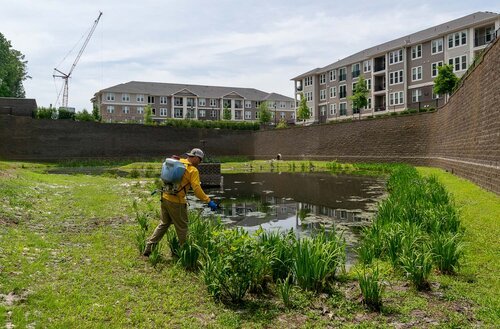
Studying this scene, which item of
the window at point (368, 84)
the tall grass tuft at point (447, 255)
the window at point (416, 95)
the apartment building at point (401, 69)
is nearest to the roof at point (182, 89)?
the apartment building at point (401, 69)

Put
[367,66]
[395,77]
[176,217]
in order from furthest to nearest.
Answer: [367,66]
[395,77]
[176,217]

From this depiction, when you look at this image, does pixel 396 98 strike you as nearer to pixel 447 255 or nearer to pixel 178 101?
pixel 178 101

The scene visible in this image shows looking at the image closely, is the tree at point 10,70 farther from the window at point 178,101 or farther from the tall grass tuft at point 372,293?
the tall grass tuft at point 372,293

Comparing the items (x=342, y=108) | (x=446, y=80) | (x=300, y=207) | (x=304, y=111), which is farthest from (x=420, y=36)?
(x=300, y=207)

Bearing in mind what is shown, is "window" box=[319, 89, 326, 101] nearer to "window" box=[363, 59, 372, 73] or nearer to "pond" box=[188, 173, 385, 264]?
"window" box=[363, 59, 372, 73]

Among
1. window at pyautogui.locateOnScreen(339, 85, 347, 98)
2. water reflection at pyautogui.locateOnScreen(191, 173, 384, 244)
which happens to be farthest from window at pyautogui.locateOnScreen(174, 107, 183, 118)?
water reflection at pyautogui.locateOnScreen(191, 173, 384, 244)

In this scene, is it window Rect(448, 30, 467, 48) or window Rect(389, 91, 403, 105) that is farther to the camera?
window Rect(389, 91, 403, 105)

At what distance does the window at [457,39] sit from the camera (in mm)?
43531

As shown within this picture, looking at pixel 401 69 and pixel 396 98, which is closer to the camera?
pixel 401 69

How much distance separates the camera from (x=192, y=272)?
6133mm

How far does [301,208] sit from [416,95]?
41.7 metres

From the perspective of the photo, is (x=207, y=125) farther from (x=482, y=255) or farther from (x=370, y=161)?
(x=482, y=255)

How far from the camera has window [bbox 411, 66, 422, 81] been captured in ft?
162

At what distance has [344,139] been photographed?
41156 millimetres
